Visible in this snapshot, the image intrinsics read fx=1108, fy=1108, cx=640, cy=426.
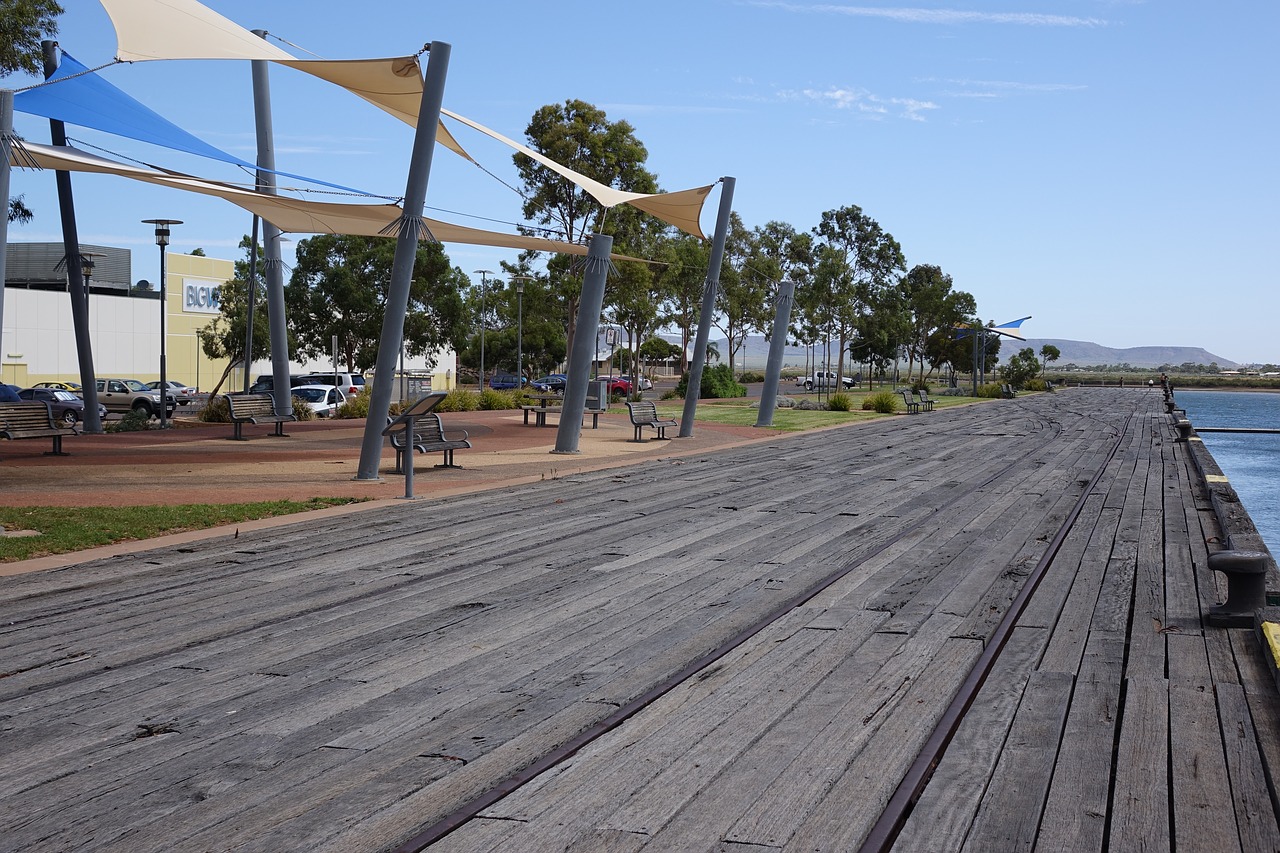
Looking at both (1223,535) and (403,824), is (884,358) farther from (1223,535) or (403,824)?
(403,824)

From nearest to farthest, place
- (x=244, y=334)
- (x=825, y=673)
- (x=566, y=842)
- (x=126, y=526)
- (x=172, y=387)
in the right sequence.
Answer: (x=566, y=842) < (x=825, y=673) < (x=126, y=526) < (x=172, y=387) < (x=244, y=334)

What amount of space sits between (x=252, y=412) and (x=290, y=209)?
4277mm

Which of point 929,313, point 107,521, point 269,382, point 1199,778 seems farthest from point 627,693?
point 929,313

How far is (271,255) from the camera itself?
2369 centimetres

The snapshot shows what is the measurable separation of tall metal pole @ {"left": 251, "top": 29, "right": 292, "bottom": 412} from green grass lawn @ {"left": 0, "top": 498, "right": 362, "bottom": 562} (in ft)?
40.0

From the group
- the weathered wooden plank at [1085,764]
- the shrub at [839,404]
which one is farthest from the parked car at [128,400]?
the weathered wooden plank at [1085,764]

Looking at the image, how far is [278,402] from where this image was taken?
24.5m

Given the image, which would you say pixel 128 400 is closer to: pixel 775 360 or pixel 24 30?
pixel 24 30

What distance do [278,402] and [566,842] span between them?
73.3 ft

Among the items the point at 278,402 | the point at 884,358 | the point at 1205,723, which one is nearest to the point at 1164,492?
the point at 1205,723

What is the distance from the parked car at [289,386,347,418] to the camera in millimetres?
30266

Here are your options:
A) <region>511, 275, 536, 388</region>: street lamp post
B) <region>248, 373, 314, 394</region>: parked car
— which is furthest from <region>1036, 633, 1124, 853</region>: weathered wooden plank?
<region>511, 275, 536, 388</region>: street lamp post

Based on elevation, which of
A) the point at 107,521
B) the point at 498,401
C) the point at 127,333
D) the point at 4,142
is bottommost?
the point at 107,521

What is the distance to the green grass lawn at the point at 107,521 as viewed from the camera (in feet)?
28.5
